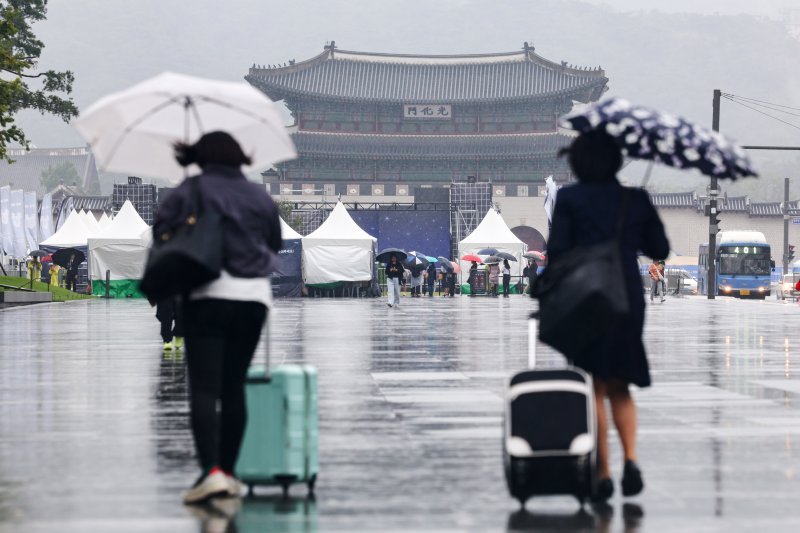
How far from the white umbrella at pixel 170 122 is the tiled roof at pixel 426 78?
70570mm

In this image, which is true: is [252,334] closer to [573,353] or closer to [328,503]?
[328,503]

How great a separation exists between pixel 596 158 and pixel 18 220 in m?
60.6

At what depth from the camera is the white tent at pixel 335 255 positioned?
4956cm

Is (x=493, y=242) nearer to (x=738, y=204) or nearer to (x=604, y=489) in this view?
(x=738, y=204)

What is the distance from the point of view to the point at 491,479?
703 cm

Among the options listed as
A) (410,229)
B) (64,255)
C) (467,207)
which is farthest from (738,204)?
(64,255)

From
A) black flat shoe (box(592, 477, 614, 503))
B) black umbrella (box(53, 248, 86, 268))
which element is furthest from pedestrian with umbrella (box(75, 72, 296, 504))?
black umbrella (box(53, 248, 86, 268))

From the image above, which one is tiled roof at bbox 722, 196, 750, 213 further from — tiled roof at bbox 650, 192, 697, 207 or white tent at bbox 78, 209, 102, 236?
white tent at bbox 78, 209, 102, 236

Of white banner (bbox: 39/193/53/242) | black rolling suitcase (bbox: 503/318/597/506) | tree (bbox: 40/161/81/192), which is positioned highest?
tree (bbox: 40/161/81/192)

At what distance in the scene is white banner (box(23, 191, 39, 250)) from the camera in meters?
65.0

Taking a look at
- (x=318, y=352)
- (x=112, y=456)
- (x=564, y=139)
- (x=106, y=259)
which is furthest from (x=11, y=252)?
(x=112, y=456)

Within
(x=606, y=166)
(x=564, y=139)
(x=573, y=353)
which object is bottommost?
(x=573, y=353)

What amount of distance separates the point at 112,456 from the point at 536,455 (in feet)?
9.95

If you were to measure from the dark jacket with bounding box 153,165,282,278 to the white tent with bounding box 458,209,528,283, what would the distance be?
4799cm
